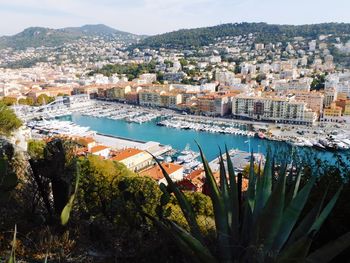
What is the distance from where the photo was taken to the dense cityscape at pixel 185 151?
5.75 ft

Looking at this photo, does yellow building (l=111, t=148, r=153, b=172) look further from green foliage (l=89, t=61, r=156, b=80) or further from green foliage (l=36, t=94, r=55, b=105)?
green foliage (l=89, t=61, r=156, b=80)

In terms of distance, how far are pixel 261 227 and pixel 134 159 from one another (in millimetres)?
14993

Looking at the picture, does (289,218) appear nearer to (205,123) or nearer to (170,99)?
(205,123)

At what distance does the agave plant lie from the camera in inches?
52.5

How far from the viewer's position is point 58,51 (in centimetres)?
11019

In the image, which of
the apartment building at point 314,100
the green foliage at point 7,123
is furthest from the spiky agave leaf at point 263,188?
the apartment building at point 314,100

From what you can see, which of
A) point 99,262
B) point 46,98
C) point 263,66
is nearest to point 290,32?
point 263,66

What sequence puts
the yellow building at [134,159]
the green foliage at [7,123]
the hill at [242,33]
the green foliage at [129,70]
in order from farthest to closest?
the hill at [242,33] < the green foliage at [129,70] < the yellow building at [134,159] < the green foliage at [7,123]

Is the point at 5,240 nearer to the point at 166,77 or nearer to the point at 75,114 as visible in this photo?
the point at 75,114

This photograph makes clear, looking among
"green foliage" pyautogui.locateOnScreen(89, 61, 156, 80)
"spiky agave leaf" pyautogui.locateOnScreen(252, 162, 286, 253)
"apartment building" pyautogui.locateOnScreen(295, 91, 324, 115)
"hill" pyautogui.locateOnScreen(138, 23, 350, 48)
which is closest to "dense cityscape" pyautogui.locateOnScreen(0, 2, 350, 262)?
"spiky agave leaf" pyautogui.locateOnScreen(252, 162, 286, 253)

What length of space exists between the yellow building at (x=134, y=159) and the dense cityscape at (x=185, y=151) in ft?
0.21

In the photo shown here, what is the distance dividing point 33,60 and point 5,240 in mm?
95360

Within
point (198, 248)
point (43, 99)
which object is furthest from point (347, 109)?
point (198, 248)

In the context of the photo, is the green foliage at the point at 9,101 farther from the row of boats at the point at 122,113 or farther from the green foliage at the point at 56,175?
the green foliage at the point at 56,175
